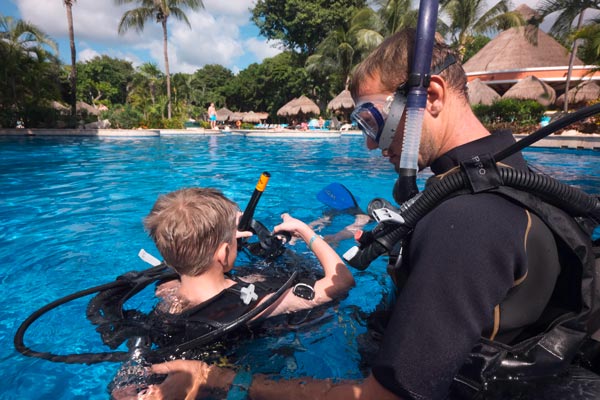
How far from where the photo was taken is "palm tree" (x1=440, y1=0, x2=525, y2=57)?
84.7ft

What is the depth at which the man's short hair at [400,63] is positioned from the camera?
1437 mm

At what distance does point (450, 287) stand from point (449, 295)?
2 cm

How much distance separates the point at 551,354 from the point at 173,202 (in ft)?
6.62

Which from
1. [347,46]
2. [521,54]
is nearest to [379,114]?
[347,46]

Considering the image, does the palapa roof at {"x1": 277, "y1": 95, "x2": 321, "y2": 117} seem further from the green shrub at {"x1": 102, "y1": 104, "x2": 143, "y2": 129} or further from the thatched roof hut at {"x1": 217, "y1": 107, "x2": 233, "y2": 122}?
the green shrub at {"x1": 102, "y1": 104, "x2": 143, "y2": 129}

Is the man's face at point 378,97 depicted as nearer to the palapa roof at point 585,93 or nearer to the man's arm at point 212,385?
the man's arm at point 212,385

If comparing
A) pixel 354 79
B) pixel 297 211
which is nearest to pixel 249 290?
pixel 354 79

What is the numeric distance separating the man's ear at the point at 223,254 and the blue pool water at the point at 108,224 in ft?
2.22

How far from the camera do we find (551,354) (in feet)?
4.09

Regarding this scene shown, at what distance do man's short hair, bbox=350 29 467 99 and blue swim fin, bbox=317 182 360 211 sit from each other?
13.2ft

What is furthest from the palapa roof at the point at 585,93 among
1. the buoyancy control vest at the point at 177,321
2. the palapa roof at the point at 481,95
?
the buoyancy control vest at the point at 177,321

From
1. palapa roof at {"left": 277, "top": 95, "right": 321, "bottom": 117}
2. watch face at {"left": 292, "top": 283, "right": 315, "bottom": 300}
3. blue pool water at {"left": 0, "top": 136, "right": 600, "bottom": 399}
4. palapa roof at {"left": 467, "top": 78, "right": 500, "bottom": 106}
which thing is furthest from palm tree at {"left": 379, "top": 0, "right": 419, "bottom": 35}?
watch face at {"left": 292, "top": 283, "right": 315, "bottom": 300}

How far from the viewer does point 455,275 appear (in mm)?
1002

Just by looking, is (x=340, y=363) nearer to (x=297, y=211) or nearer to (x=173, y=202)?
(x=173, y=202)
